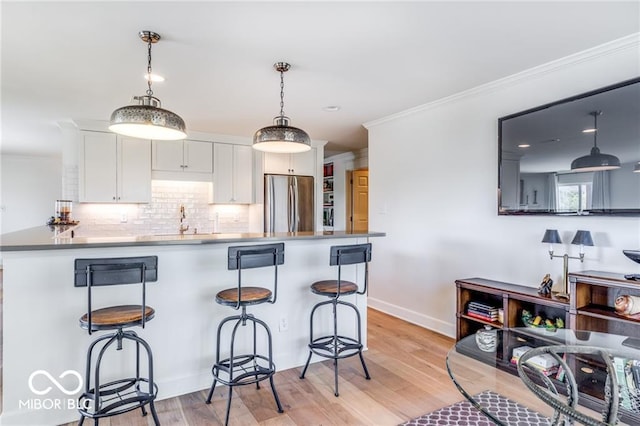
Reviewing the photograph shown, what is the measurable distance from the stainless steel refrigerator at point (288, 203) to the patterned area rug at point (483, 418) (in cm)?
376

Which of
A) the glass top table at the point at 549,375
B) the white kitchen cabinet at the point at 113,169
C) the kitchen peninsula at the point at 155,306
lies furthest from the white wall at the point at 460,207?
the white kitchen cabinet at the point at 113,169

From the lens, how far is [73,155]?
4648 millimetres

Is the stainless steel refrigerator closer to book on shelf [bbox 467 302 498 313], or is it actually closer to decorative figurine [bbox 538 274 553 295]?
book on shelf [bbox 467 302 498 313]

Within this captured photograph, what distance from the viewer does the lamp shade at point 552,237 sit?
2.64 m

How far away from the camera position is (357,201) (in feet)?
22.7

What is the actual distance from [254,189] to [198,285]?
314 centimetres

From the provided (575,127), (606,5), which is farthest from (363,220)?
(606,5)

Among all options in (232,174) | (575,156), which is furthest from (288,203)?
(575,156)

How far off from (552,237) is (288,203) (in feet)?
12.4

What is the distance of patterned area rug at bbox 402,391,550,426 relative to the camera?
176cm

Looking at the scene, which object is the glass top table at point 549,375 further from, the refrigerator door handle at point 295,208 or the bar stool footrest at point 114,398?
the refrigerator door handle at point 295,208

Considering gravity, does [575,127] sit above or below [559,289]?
above

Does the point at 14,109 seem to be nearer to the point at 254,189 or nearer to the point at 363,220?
the point at 254,189

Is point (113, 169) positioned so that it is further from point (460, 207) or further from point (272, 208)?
point (460, 207)
